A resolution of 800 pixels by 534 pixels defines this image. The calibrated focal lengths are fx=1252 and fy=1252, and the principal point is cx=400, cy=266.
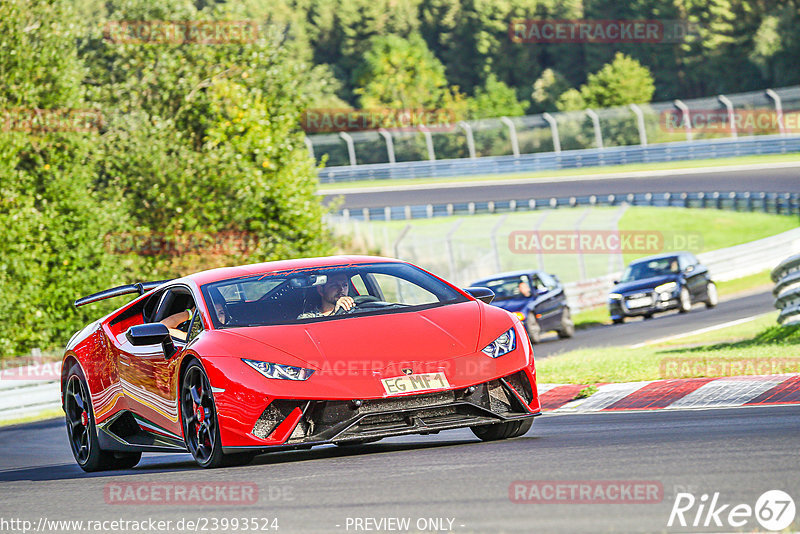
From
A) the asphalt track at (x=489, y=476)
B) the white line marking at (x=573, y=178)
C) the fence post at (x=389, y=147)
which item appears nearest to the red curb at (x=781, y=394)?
the asphalt track at (x=489, y=476)

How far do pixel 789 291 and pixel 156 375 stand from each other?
369 inches

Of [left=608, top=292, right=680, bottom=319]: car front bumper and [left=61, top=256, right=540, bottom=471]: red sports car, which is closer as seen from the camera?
[left=61, top=256, right=540, bottom=471]: red sports car

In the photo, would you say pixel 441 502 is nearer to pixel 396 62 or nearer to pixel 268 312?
pixel 268 312

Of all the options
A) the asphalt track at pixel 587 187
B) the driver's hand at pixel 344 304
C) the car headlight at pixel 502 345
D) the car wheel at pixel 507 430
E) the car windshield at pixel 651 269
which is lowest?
the asphalt track at pixel 587 187

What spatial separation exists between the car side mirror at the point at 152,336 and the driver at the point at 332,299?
88 centimetres

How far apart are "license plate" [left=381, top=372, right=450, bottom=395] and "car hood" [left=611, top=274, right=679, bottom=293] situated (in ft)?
65.7

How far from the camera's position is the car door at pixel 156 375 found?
26.5 ft

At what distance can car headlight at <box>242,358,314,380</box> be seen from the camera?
23.4ft

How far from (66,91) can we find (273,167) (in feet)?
19.6

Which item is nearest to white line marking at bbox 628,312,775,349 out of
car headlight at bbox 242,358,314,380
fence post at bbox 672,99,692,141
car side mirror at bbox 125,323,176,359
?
car side mirror at bbox 125,323,176,359

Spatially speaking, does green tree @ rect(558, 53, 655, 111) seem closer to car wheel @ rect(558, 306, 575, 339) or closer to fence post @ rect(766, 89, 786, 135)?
fence post @ rect(766, 89, 786, 135)

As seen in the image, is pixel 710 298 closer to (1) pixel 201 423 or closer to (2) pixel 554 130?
(1) pixel 201 423

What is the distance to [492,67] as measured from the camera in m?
112

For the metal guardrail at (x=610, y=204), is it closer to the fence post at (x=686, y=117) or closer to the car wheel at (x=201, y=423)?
the fence post at (x=686, y=117)
